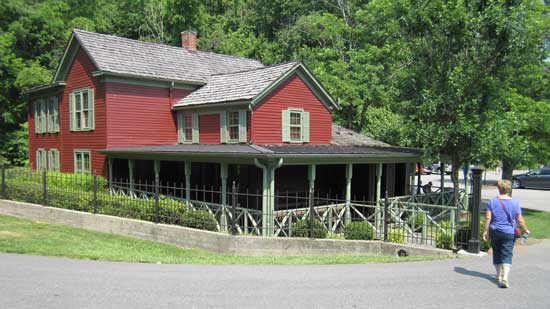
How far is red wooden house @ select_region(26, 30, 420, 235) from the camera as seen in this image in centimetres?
1911

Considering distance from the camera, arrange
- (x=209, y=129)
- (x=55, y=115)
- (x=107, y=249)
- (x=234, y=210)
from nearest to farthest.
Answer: (x=107, y=249), (x=234, y=210), (x=209, y=129), (x=55, y=115)

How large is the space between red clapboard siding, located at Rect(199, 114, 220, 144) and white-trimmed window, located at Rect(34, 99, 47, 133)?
1107cm

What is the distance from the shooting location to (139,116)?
21.5 m

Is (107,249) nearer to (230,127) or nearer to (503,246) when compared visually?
(230,127)

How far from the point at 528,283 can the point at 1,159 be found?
36176mm

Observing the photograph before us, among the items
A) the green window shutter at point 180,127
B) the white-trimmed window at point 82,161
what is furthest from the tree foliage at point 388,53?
the white-trimmed window at point 82,161

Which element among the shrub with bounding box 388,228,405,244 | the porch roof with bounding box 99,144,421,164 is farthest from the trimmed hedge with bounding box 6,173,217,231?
the shrub with bounding box 388,228,405,244

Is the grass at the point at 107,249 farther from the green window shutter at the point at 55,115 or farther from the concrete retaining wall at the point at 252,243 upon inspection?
the green window shutter at the point at 55,115

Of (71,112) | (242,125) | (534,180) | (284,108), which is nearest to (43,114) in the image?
(71,112)

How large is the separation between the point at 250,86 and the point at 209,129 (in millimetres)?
2989

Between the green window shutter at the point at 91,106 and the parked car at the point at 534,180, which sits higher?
the green window shutter at the point at 91,106

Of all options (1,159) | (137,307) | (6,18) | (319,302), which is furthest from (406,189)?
(6,18)

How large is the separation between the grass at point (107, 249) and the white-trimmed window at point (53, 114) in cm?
967

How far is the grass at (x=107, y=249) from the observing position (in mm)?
10383
